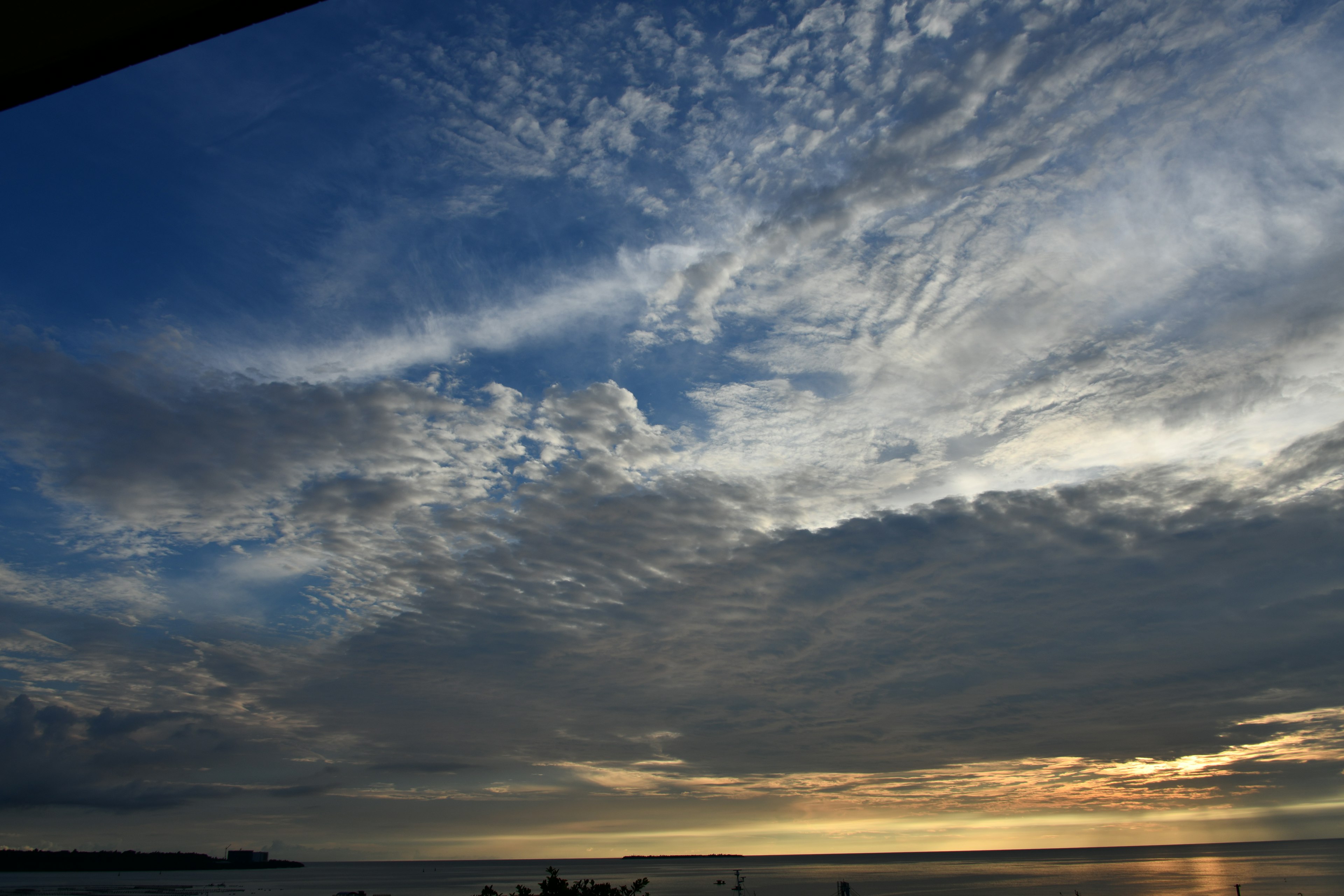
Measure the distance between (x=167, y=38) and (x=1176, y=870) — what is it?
235204 millimetres

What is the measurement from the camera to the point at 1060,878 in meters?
157

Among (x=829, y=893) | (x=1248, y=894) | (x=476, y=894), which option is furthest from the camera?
(x=476, y=894)

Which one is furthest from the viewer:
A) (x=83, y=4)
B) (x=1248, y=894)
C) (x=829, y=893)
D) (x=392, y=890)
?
(x=392, y=890)

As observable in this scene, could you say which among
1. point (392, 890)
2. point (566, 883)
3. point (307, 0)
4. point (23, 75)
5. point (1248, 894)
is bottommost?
point (392, 890)

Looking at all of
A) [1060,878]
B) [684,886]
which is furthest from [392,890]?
[1060,878]

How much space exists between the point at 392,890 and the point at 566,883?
632 feet

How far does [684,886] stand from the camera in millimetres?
176750

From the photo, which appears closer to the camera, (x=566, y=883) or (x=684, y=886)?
(x=566, y=883)

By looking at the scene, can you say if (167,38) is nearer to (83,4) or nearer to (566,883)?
(83,4)

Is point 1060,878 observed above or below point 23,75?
below

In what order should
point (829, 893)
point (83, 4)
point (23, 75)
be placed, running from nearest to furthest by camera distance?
point (83, 4)
point (23, 75)
point (829, 893)

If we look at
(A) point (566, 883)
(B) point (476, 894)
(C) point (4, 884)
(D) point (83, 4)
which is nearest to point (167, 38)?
(D) point (83, 4)

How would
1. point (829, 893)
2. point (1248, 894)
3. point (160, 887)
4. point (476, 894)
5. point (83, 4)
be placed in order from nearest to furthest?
point (83, 4) → point (1248, 894) → point (829, 893) → point (476, 894) → point (160, 887)

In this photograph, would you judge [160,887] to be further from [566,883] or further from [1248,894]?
[1248,894]
